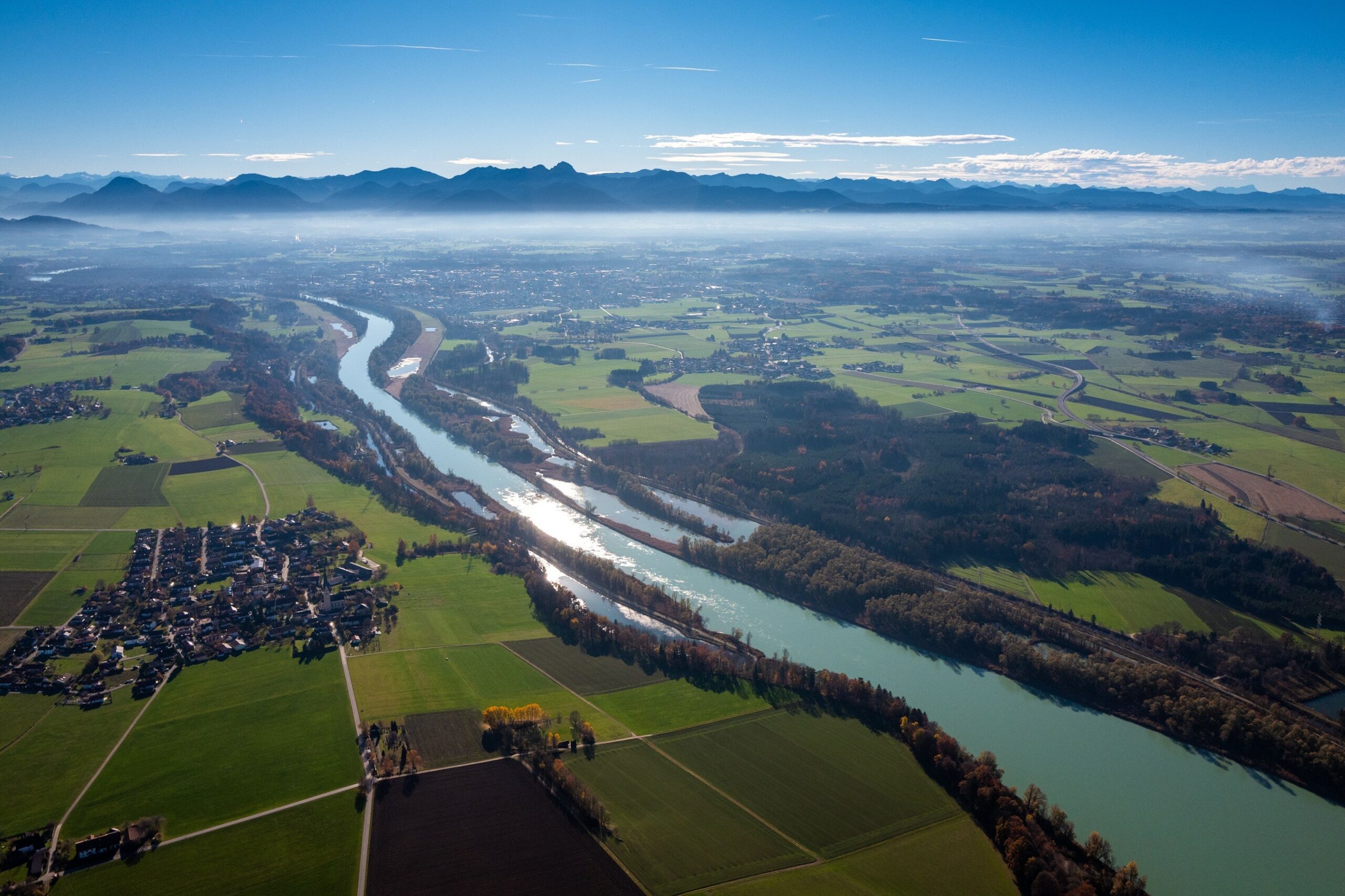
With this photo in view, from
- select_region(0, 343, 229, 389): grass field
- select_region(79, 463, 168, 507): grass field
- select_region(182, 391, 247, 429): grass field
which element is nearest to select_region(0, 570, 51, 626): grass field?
select_region(79, 463, 168, 507): grass field

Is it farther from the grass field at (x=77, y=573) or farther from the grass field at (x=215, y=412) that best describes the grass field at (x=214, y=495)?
the grass field at (x=215, y=412)

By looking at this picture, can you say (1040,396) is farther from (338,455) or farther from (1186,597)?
(338,455)

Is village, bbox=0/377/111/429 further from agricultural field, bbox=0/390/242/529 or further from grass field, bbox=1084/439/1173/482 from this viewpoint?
grass field, bbox=1084/439/1173/482

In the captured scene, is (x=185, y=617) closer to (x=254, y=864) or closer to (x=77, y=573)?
(x=77, y=573)

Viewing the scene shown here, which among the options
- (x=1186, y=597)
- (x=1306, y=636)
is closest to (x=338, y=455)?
(x=1186, y=597)

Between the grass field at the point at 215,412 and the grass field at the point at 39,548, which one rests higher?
the grass field at the point at 215,412

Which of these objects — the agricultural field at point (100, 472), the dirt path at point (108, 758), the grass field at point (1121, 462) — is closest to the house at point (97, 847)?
the dirt path at point (108, 758)
